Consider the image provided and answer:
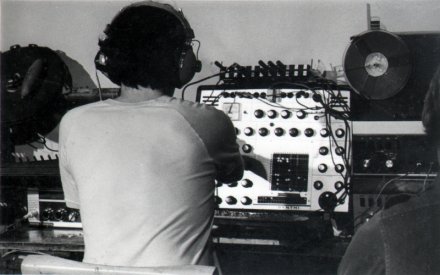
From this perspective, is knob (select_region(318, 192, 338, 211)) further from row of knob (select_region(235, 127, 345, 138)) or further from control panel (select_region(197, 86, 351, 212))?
row of knob (select_region(235, 127, 345, 138))

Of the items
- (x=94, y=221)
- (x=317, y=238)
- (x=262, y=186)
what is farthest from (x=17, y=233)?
(x=317, y=238)

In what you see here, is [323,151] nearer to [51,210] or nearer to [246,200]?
[246,200]

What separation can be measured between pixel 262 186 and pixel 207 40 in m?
0.92

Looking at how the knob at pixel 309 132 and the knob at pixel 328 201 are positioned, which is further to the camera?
the knob at pixel 309 132

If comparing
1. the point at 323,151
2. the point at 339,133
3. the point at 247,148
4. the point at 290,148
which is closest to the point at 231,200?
the point at 247,148

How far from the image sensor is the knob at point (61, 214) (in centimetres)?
223

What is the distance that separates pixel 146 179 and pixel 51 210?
1036mm

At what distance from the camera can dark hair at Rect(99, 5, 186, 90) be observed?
156 centimetres

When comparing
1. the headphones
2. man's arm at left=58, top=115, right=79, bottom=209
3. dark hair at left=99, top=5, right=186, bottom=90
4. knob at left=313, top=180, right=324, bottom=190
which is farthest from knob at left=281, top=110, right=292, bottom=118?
man's arm at left=58, top=115, right=79, bottom=209

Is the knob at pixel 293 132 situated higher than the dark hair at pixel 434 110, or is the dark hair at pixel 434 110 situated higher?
the dark hair at pixel 434 110

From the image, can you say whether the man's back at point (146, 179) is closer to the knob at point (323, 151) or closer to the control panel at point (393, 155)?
the knob at point (323, 151)

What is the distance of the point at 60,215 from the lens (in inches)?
87.7

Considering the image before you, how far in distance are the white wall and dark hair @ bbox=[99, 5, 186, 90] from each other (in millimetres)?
1091

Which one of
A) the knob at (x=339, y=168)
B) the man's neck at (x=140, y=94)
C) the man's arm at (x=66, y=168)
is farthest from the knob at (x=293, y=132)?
the man's arm at (x=66, y=168)
